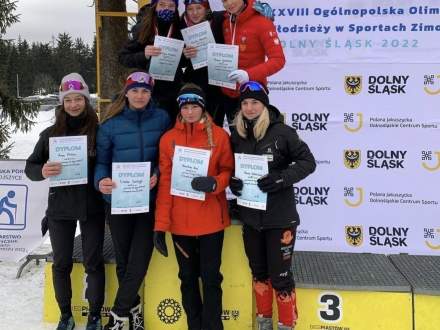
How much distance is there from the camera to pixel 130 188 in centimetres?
330

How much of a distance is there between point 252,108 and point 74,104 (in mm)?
1294

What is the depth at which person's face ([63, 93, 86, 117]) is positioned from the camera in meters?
3.48

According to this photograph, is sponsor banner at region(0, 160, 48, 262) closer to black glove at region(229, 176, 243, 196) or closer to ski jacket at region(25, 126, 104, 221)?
ski jacket at region(25, 126, 104, 221)

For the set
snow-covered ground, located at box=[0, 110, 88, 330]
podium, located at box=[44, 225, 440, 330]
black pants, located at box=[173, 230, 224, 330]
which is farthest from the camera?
snow-covered ground, located at box=[0, 110, 88, 330]

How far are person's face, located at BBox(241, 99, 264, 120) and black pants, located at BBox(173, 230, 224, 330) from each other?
841mm

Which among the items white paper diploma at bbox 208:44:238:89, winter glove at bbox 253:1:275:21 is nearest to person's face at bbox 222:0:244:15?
winter glove at bbox 253:1:275:21


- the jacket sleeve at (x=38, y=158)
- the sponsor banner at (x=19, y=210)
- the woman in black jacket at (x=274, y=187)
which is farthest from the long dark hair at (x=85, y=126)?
the sponsor banner at (x=19, y=210)

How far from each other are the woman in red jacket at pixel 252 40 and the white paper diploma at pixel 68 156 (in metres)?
1.18

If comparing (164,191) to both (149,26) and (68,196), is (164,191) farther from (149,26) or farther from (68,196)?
(149,26)

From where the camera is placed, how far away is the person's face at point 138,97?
337cm

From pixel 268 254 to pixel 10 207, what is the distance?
3.37 m

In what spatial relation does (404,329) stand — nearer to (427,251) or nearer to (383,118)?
(427,251)

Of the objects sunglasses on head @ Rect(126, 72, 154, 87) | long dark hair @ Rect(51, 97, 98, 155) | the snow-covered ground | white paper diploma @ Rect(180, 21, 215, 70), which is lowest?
the snow-covered ground

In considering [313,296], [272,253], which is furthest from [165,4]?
[313,296]
